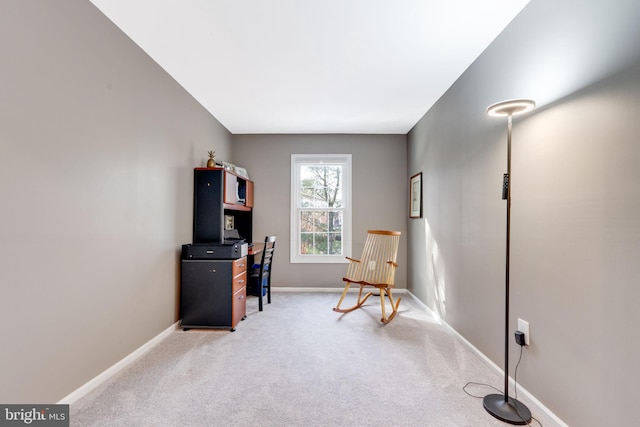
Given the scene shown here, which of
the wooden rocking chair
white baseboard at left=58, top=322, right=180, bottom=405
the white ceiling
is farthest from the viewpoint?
the wooden rocking chair

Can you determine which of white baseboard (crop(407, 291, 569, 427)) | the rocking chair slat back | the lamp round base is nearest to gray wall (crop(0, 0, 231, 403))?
the rocking chair slat back

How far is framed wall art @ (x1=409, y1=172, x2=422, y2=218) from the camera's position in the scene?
13.4ft

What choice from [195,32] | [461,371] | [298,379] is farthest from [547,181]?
[195,32]

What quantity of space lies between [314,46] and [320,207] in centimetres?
276

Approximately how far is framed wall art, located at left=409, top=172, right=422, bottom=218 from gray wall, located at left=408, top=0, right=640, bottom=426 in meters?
1.48

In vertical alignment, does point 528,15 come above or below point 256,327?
above

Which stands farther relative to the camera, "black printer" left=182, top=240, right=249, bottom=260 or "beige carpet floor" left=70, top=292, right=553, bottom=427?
"black printer" left=182, top=240, right=249, bottom=260

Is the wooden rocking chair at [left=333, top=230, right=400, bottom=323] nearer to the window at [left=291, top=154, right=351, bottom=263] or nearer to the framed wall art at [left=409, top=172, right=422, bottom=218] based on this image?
the framed wall art at [left=409, top=172, right=422, bottom=218]

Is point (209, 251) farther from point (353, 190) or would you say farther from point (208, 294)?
point (353, 190)

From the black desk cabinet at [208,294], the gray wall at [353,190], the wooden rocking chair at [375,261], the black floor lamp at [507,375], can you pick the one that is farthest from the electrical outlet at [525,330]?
the gray wall at [353,190]

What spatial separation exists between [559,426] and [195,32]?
3425mm

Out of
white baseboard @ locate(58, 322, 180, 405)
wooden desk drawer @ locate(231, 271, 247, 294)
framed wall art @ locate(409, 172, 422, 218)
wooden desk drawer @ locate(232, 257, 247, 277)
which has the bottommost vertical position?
white baseboard @ locate(58, 322, 180, 405)

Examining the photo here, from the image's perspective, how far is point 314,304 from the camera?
4008 millimetres

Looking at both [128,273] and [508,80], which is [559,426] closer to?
[508,80]
